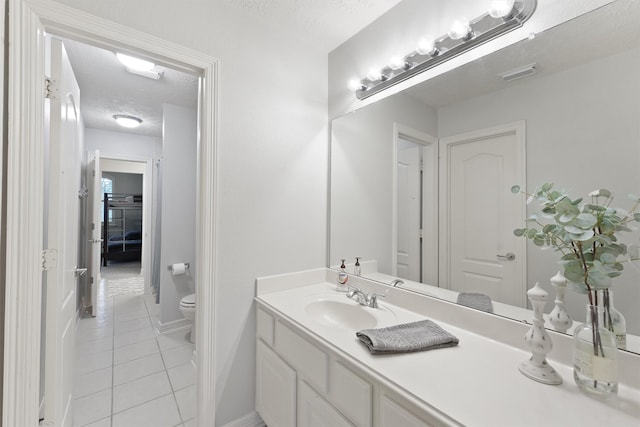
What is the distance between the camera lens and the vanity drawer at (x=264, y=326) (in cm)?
152

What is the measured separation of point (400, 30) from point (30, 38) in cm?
173

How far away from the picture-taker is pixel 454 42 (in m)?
1.30

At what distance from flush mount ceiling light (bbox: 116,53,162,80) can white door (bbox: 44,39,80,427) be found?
70cm

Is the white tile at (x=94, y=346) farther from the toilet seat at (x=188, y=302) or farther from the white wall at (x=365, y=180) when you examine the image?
the white wall at (x=365, y=180)

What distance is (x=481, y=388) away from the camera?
82 centimetres

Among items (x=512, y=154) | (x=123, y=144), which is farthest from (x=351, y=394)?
(x=123, y=144)

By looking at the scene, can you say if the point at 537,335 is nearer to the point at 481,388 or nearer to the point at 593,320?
the point at 593,320

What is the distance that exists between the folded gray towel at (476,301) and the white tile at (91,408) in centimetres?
227

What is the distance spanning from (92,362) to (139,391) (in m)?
0.72

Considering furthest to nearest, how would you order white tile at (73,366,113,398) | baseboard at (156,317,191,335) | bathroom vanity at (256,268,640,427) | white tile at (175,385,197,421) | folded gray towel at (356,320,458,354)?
baseboard at (156,317,191,335) → white tile at (73,366,113,398) → white tile at (175,385,197,421) → folded gray towel at (356,320,458,354) → bathroom vanity at (256,268,640,427)

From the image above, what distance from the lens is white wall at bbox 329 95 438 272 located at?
1682 millimetres

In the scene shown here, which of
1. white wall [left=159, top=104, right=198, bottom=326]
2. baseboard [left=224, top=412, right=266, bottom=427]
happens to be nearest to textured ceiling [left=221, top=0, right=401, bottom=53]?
white wall [left=159, top=104, right=198, bottom=326]

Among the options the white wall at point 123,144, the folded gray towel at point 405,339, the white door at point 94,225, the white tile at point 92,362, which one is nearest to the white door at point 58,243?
the white tile at point 92,362

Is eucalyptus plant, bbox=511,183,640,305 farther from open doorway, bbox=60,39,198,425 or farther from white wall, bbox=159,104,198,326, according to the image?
white wall, bbox=159,104,198,326
